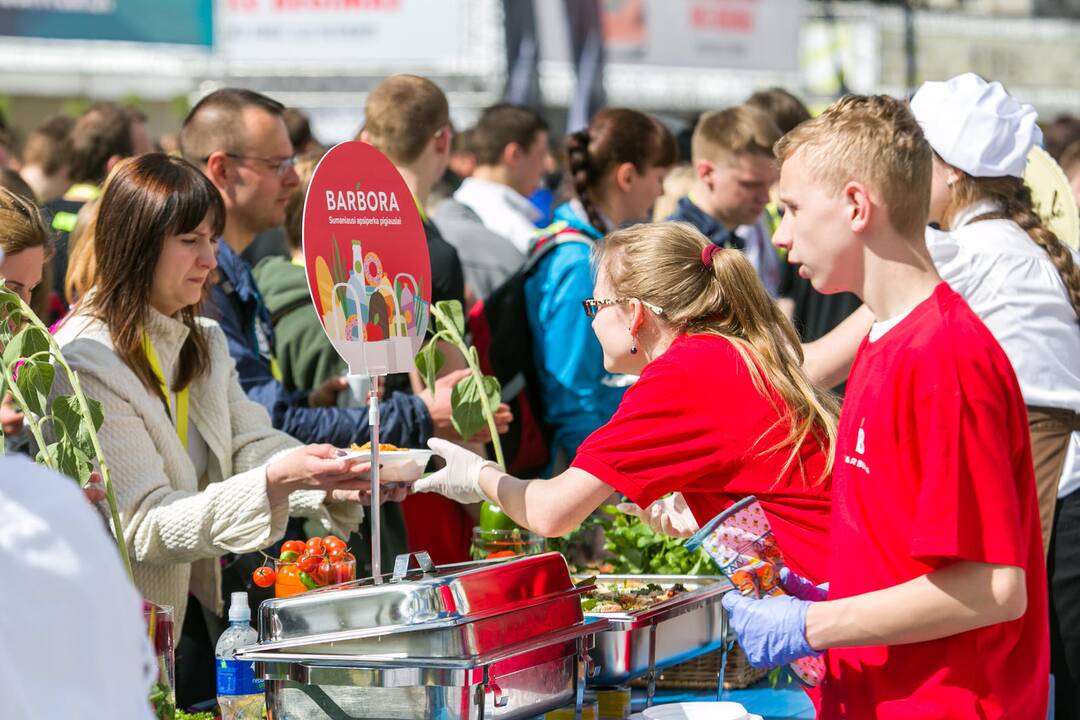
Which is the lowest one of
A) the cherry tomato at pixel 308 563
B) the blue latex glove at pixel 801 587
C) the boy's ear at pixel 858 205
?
the cherry tomato at pixel 308 563

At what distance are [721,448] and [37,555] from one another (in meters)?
1.51

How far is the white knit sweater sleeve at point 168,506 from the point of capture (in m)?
2.60

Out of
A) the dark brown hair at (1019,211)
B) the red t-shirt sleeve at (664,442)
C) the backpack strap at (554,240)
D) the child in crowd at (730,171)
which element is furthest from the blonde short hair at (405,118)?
the red t-shirt sleeve at (664,442)

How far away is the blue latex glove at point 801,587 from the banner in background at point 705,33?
38.0 ft

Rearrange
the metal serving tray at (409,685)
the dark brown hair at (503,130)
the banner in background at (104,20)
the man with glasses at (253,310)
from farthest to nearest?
the banner in background at (104,20), the dark brown hair at (503,130), the man with glasses at (253,310), the metal serving tray at (409,685)

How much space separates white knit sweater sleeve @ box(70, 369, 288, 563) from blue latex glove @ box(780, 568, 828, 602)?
1.00m

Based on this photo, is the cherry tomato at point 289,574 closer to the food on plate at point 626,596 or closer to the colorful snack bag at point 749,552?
the food on plate at point 626,596

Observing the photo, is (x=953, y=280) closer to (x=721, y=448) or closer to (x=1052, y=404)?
(x=1052, y=404)

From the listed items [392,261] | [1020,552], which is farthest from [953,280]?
[1020,552]

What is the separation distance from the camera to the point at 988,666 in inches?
71.3

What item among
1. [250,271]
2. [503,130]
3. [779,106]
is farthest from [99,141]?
[779,106]

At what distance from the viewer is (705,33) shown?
14.2 meters

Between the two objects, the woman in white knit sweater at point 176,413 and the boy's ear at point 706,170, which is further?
the boy's ear at point 706,170

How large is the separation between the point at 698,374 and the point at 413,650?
2.28 ft
